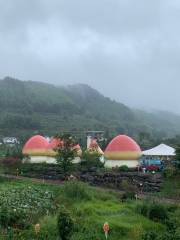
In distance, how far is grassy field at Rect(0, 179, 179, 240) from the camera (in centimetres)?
2200

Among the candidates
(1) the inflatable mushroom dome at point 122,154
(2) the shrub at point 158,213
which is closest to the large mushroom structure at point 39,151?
(1) the inflatable mushroom dome at point 122,154

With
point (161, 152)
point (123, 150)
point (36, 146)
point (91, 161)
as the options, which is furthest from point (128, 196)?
point (36, 146)

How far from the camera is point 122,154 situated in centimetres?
5203

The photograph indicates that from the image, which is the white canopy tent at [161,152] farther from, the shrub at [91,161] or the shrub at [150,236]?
the shrub at [150,236]

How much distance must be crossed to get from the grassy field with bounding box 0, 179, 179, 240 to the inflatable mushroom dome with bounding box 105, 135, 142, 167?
16633 mm

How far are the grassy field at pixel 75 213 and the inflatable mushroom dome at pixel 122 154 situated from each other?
16633 mm

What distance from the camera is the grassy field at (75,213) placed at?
22000 mm

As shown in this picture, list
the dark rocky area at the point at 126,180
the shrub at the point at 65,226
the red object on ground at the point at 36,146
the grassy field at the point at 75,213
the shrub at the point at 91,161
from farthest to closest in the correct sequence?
1. the red object on ground at the point at 36,146
2. the shrub at the point at 91,161
3. the dark rocky area at the point at 126,180
4. the grassy field at the point at 75,213
5. the shrub at the point at 65,226

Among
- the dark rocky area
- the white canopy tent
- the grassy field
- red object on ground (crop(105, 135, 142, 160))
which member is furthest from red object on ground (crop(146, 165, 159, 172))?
the grassy field

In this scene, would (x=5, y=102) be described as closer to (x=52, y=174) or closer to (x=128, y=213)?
(x=52, y=174)

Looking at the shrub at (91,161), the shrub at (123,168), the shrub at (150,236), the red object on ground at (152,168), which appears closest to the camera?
the shrub at (150,236)

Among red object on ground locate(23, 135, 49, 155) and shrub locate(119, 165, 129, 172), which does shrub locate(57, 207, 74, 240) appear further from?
red object on ground locate(23, 135, 49, 155)

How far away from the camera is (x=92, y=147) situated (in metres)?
55.6

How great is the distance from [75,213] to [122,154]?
86.8 ft
